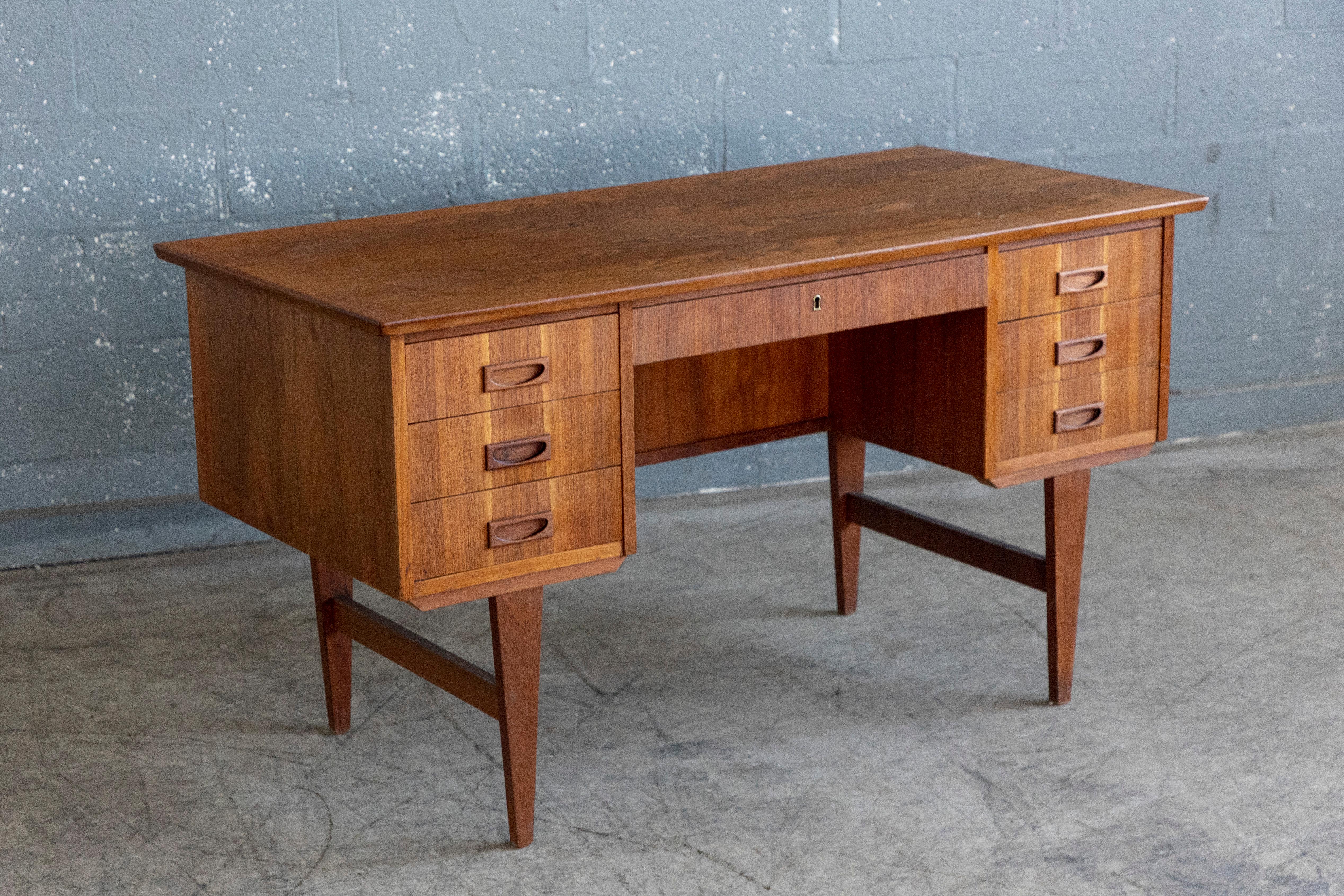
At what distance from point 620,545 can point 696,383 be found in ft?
2.30

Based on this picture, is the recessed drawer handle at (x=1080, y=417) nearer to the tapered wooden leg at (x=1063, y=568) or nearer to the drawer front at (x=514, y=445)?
the tapered wooden leg at (x=1063, y=568)

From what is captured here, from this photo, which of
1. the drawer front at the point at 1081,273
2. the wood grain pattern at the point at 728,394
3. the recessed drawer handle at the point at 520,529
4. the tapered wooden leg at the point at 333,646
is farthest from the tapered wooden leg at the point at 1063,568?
the tapered wooden leg at the point at 333,646

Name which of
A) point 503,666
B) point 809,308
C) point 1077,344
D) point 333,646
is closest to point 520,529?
point 503,666

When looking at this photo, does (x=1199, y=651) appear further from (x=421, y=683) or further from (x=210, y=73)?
(x=210, y=73)

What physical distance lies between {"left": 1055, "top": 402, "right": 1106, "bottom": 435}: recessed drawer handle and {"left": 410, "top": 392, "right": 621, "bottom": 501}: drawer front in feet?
2.65

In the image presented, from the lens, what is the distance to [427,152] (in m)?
3.66

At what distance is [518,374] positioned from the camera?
88.7 inches

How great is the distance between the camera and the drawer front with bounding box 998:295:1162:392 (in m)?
2.69

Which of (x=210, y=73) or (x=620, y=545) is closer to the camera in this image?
(x=620, y=545)

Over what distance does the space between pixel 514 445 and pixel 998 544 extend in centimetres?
109

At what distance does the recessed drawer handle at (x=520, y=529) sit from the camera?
90.0 inches

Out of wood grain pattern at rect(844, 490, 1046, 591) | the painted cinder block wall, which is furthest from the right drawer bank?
the painted cinder block wall

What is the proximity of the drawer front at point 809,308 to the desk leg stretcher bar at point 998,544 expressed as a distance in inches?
17.0

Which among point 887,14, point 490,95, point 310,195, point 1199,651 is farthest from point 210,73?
point 1199,651
